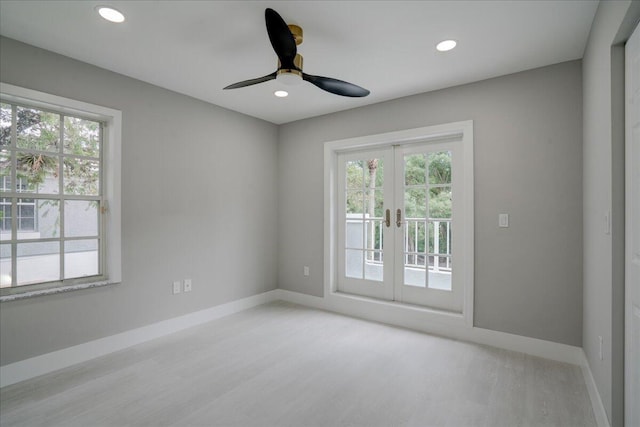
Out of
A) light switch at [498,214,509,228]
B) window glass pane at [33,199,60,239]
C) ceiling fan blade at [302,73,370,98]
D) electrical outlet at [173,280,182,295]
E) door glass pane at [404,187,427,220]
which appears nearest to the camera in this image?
ceiling fan blade at [302,73,370,98]

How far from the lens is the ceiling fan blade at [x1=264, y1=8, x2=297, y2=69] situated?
1.77m

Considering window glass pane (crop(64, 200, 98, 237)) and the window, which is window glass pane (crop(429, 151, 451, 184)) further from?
the window

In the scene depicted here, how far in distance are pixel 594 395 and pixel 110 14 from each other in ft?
13.2

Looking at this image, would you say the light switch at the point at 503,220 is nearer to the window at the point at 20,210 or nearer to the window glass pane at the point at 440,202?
the window glass pane at the point at 440,202

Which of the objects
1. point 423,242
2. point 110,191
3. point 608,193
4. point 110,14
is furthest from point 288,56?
point 423,242

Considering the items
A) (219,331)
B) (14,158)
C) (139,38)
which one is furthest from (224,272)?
(139,38)

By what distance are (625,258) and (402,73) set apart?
86.3 inches

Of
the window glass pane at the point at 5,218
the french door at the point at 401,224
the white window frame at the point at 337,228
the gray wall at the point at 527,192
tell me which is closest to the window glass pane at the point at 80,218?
the window glass pane at the point at 5,218

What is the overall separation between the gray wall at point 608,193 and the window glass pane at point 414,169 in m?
1.53

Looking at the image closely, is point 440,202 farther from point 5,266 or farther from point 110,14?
point 5,266

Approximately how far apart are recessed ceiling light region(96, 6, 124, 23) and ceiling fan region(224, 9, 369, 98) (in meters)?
0.84

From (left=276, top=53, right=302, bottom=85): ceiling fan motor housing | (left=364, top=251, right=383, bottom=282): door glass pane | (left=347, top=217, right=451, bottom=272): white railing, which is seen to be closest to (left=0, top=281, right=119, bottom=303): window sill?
(left=276, top=53, right=302, bottom=85): ceiling fan motor housing

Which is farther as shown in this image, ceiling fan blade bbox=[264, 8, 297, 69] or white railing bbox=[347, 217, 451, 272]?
white railing bbox=[347, 217, 451, 272]

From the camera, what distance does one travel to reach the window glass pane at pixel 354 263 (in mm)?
4117
